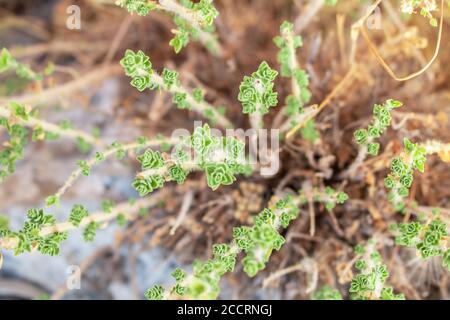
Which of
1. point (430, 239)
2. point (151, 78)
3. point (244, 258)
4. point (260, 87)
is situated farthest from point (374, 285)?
point (151, 78)

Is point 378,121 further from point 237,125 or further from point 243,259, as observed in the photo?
point 237,125

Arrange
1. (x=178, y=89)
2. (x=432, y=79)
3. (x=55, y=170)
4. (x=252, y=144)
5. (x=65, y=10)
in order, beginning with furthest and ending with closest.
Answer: (x=65, y=10)
(x=55, y=170)
(x=432, y=79)
(x=252, y=144)
(x=178, y=89)

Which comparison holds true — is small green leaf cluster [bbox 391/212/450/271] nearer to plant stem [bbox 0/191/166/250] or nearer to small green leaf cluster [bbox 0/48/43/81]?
plant stem [bbox 0/191/166/250]

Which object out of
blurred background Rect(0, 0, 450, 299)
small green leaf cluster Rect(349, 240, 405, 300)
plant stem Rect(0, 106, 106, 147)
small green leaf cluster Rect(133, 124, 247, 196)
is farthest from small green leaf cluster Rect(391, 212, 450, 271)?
plant stem Rect(0, 106, 106, 147)

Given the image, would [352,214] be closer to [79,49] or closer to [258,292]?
[258,292]

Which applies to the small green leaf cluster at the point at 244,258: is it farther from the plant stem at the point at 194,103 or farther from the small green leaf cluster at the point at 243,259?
the plant stem at the point at 194,103

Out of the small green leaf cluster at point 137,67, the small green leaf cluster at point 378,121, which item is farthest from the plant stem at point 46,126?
the small green leaf cluster at point 378,121
